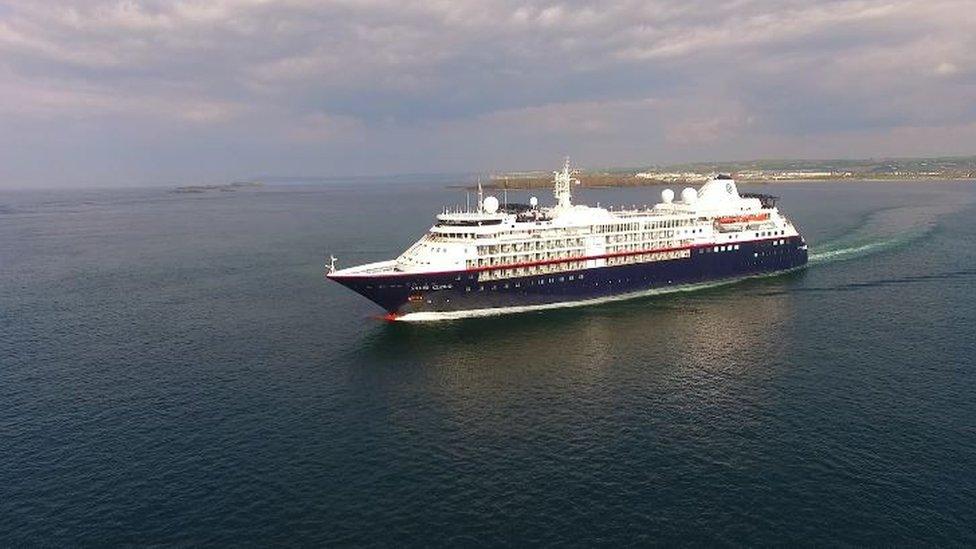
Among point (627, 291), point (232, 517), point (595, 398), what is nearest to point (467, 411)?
point (595, 398)

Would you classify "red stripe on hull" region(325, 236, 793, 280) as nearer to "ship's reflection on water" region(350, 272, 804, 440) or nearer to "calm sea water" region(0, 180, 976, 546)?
"ship's reflection on water" region(350, 272, 804, 440)

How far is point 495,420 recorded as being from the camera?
4325 cm

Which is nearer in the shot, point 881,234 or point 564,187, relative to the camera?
point 564,187

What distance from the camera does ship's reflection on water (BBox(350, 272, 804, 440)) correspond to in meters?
44.1

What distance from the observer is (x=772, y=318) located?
67.5 m

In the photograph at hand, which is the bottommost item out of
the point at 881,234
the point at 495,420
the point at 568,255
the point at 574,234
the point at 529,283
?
the point at 495,420

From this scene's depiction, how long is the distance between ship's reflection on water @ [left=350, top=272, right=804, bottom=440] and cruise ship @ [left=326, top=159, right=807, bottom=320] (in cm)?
317

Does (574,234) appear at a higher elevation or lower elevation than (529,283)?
higher

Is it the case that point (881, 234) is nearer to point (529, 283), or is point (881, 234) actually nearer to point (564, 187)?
point (564, 187)

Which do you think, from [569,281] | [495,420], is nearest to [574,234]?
[569,281]

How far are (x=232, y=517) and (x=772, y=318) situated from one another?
57.7m

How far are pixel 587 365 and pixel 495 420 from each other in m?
13.5

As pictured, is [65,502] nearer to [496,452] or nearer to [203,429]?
[203,429]

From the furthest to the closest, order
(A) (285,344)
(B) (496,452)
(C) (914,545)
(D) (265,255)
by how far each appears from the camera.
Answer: (D) (265,255) < (A) (285,344) < (B) (496,452) < (C) (914,545)
